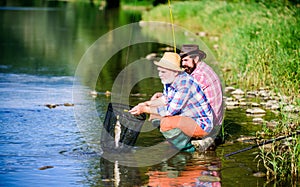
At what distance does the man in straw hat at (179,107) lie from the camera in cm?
806

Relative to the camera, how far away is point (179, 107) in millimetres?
8078

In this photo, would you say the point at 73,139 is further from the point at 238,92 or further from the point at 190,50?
the point at 238,92

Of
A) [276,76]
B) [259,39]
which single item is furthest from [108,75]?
[276,76]

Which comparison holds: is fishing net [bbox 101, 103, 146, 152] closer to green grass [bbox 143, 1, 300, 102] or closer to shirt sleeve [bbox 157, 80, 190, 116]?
shirt sleeve [bbox 157, 80, 190, 116]

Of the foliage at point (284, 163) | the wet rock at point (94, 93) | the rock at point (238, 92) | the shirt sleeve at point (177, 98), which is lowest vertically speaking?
the foliage at point (284, 163)

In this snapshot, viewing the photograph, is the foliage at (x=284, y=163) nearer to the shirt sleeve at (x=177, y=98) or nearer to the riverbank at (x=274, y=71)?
the riverbank at (x=274, y=71)

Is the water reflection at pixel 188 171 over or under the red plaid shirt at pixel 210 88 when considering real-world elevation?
under

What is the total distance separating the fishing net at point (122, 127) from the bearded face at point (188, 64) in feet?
3.13

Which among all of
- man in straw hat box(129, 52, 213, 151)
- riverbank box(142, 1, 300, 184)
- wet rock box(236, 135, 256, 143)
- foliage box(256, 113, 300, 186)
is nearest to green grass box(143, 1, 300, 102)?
riverbank box(142, 1, 300, 184)

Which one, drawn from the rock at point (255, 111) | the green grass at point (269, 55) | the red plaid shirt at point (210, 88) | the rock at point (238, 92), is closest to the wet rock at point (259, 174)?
the red plaid shirt at point (210, 88)

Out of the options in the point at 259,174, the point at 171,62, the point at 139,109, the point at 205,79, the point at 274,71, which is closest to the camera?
the point at 259,174

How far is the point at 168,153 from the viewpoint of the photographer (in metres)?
8.41

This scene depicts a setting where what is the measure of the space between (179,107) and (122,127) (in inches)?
28.1

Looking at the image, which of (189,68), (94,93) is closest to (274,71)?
(94,93)
